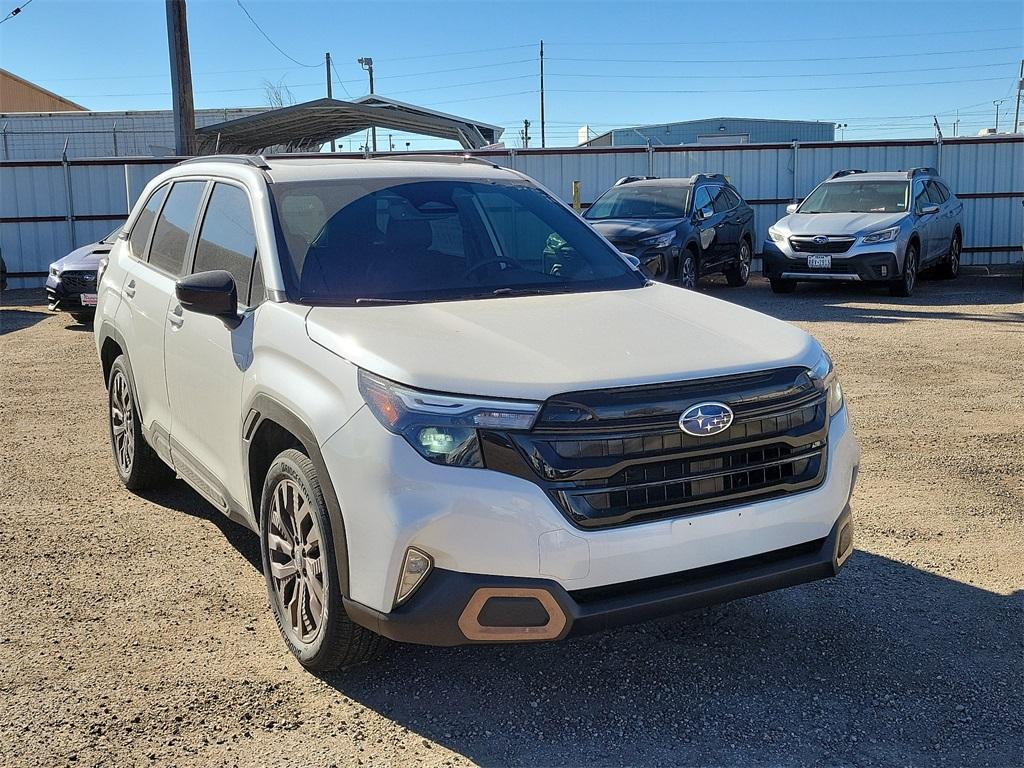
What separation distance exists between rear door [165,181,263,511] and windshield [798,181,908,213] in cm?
1229

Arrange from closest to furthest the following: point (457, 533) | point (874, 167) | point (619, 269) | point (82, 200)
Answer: point (457, 533), point (619, 269), point (82, 200), point (874, 167)

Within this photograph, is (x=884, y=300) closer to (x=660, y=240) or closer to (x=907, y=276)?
(x=907, y=276)

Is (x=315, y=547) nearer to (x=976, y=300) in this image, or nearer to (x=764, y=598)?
(x=764, y=598)

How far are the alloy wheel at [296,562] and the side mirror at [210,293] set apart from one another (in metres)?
0.76

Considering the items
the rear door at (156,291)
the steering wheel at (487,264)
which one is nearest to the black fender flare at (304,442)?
the steering wheel at (487,264)

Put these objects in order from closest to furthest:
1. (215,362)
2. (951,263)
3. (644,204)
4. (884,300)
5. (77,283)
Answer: (215,362), (77,283), (884,300), (644,204), (951,263)

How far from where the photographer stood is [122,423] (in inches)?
226

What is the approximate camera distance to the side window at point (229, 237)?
A: 13.4 ft

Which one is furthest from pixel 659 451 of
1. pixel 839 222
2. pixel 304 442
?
pixel 839 222

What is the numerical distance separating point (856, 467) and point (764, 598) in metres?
0.89

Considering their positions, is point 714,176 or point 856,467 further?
point 714,176

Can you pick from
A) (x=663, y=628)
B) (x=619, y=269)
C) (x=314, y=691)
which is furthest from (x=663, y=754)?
(x=619, y=269)

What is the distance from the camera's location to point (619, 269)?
4578mm

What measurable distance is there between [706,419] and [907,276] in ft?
41.3
